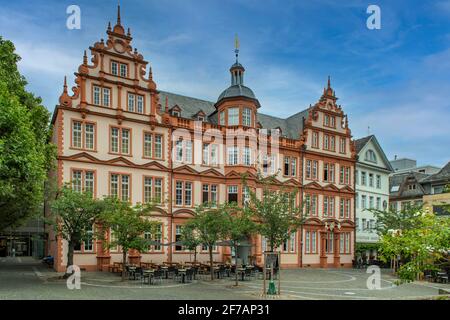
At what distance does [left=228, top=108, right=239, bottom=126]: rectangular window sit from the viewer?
150 feet

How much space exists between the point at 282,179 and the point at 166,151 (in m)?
13.0

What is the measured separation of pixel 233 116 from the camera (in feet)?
150

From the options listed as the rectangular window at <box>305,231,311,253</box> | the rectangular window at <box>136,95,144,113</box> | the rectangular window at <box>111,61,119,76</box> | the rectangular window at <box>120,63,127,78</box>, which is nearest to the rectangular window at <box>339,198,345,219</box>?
the rectangular window at <box>305,231,311,253</box>

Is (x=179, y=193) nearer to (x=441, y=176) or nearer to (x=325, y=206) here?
(x=325, y=206)

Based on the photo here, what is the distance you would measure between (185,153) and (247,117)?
24.5 ft

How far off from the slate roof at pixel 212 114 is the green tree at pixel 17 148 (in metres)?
15.6

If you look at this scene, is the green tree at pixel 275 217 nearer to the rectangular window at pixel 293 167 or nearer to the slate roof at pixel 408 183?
the rectangular window at pixel 293 167

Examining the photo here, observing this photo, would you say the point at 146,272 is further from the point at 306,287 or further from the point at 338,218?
the point at 338,218

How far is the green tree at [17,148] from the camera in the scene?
2116cm

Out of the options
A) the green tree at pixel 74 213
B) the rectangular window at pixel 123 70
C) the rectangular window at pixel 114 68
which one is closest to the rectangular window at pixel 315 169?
the rectangular window at pixel 123 70

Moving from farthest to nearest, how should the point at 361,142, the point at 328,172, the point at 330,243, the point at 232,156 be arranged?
the point at 361,142, the point at 328,172, the point at 330,243, the point at 232,156

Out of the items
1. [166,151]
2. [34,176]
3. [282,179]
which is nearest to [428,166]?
[282,179]

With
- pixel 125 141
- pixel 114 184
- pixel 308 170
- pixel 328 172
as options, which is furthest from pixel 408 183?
pixel 114 184

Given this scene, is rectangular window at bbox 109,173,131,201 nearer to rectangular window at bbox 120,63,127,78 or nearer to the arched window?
rectangular window at bbox 120,63,127,78
